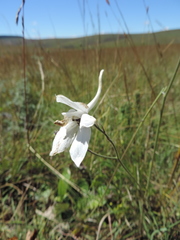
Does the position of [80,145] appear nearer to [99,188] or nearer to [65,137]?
[65,137]

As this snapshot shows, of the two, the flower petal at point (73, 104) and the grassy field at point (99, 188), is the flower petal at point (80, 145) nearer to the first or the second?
the flower petal at point (73, 104)

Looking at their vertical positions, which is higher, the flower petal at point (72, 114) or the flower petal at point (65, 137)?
the flower petal at point (72, 114)

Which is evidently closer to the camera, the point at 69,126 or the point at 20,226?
the point at 69,126

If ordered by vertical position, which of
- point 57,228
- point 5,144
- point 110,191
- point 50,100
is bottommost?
point 57,228

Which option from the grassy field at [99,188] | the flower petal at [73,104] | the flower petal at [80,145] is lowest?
the grassy field at [99,188]

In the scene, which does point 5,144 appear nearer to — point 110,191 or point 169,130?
point 110,191

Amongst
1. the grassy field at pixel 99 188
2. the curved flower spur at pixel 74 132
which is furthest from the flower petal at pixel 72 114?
the grassy field at pixel 99 188

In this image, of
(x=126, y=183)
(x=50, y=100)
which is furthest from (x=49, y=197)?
(x=50, y=100)
